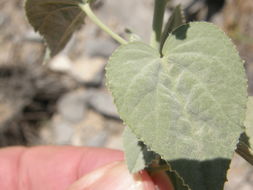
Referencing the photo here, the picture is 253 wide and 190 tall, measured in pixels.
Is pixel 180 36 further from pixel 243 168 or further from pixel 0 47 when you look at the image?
pixel 0 47

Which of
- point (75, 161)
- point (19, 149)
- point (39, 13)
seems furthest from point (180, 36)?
point (19, 149)

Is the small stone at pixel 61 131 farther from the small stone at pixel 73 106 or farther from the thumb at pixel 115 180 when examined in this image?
the thumb at pixel 115 180

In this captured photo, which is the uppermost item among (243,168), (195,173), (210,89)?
(210,89)

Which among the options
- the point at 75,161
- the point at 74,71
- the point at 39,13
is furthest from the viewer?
the point at 74,71

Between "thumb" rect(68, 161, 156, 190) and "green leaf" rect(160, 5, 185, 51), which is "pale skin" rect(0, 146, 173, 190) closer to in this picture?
"thumb" rect(68, 161, 156, 190)

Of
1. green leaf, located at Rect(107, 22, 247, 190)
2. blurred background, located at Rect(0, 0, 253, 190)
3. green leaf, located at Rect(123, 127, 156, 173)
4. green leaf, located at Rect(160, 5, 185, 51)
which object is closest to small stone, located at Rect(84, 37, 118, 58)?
blurred background, located at Rect(0, 0, 253, 190)

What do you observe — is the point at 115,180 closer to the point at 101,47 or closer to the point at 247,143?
the point at 247,143
